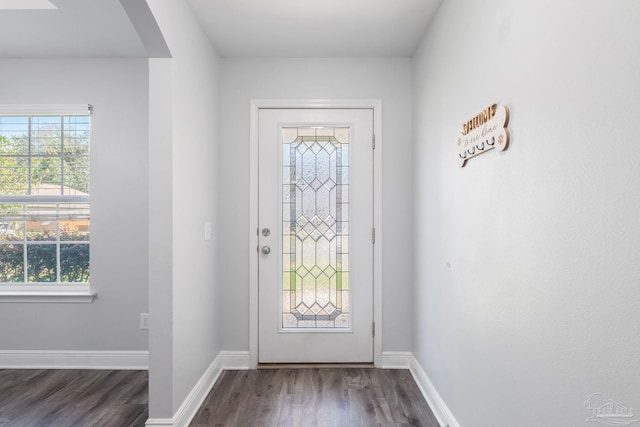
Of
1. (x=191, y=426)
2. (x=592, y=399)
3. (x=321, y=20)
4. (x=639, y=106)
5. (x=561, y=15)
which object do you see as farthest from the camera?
(x=321, y=20)

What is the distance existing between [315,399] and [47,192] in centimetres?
266

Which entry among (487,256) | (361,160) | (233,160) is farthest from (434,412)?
(233,160)

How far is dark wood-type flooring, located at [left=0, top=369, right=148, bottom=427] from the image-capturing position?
2.18m

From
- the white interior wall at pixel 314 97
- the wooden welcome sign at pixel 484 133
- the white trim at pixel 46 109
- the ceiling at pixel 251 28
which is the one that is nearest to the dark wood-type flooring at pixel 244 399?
the white interior wall at pixel 314 97

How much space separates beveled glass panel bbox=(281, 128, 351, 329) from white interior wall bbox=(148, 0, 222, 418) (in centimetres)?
62

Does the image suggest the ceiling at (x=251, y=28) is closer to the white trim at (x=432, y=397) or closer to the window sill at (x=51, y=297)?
the window sill at (x=51, y=297)

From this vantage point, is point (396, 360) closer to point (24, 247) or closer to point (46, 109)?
point (24, 247)

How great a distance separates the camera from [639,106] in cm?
81

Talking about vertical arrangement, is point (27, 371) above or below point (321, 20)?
below

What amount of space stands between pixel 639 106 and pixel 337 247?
89.6 inches

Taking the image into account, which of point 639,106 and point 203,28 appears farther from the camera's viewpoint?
point 203,28

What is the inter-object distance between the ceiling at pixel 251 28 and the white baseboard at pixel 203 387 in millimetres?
2363

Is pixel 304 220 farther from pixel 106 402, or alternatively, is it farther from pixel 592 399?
pixel 592 399

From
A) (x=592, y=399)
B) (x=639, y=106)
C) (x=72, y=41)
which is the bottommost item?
(x=592, y=399)
